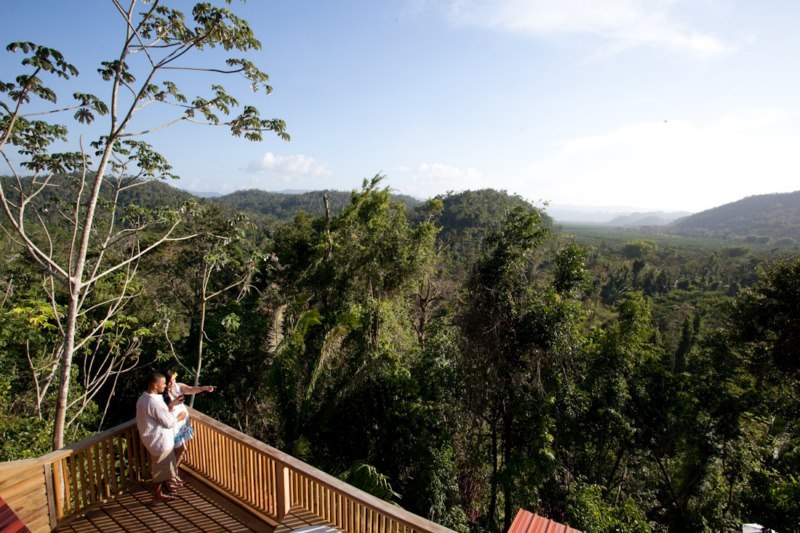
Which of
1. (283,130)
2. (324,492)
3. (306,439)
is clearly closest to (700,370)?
(306,439)

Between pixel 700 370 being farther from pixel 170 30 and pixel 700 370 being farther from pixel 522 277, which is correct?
pixel 170 30

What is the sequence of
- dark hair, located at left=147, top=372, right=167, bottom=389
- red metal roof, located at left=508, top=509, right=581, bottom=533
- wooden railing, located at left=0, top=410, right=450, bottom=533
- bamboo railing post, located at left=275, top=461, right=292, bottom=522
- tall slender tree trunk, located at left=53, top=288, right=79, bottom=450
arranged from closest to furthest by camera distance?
wooden railing, located at left=0, top=410, right=450, bottom=533 < bamboo railing post, located at left=275, top=461, right=292, bottom=522 < dark hair, located at left=147, top=372, right=167, bottom=389 < red metal roof, located at left=508, top=509, right=581, bottom=533 < tall slender tree trunk, located at left=53, top=288, right=79, bottom=450

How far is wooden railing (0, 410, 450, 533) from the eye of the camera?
330cm

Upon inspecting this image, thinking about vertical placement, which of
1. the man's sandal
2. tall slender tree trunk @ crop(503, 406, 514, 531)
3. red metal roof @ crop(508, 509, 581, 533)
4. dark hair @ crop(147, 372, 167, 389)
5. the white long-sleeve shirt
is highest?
dark hair @ crop(147, 372, 167, 389)

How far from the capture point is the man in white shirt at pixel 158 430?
402cm

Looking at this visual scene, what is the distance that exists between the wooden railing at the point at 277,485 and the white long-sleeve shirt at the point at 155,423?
13.7 inches

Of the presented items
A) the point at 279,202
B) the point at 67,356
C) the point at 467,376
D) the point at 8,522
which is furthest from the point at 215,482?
the point at 279,202

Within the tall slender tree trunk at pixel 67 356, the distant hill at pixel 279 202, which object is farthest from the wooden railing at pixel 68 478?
the distant hill at pixel 279 202

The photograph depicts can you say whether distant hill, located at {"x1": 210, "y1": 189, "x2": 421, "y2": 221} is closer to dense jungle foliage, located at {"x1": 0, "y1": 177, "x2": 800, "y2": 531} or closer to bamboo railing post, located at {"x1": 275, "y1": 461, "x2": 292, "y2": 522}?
dense jungle foliage, located at {"x1": 0, "y1": 177, "x2": 800, "y2": 531}

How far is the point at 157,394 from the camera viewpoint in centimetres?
408

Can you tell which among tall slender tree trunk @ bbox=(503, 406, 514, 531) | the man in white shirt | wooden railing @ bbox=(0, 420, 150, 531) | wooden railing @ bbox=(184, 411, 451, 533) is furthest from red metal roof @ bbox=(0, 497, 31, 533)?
tall slender tree trunk @ bbox=(503, 406, 514, 531)

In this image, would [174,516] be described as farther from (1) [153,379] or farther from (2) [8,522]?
(2) [8,522]

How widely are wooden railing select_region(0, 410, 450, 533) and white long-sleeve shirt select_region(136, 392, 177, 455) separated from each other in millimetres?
333

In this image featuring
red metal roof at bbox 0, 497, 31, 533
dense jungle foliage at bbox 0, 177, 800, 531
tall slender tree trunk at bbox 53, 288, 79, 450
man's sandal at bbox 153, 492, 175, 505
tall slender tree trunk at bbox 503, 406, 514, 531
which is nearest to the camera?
red metal roof at bbox 0, 497, 31, 533
